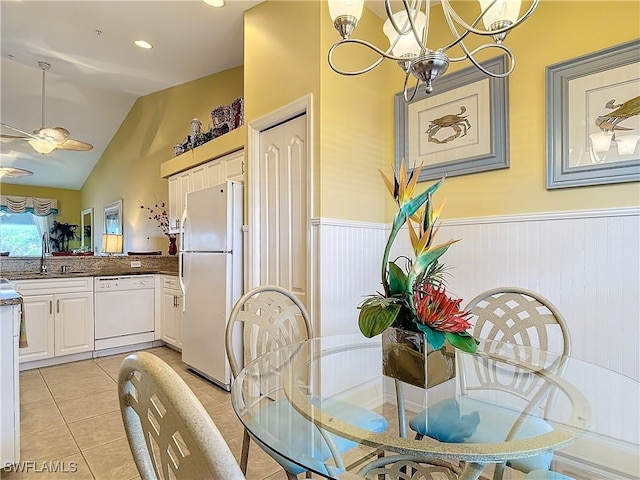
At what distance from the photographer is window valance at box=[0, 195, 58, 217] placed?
8.30 metres

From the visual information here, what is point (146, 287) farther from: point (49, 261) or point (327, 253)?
point (327, 253)

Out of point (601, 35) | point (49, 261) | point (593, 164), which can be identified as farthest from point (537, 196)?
point (49, 261)

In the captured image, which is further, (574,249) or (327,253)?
(327,253)

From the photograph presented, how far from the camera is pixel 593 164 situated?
1.81 metres

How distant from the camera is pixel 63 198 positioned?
9.17 meters

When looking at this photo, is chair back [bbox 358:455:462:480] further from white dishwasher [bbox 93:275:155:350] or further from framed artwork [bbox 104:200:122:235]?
framed artwork [bbox 104:200:122:235]

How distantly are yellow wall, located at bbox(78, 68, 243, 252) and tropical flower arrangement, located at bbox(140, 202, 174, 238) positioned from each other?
0.32 ft

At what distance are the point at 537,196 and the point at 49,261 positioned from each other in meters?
4.76

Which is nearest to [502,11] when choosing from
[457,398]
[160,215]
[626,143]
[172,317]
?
[626,143]

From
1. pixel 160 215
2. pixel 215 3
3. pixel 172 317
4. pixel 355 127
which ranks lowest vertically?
pixel 172 317

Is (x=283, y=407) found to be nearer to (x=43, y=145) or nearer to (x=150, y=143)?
(x=43, y=145)

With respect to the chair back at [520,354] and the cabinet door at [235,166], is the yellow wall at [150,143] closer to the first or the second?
the cabinet door at [235,166]

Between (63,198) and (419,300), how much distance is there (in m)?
10.8

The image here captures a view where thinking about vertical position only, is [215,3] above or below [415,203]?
above
